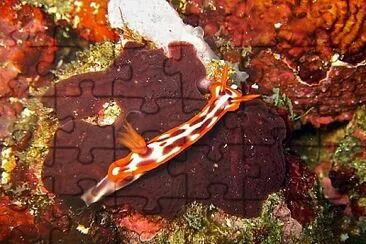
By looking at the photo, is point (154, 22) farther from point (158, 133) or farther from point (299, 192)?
point (299, 192)

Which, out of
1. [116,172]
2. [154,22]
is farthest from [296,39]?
[116,172]

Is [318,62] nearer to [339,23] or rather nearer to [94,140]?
[339,23]

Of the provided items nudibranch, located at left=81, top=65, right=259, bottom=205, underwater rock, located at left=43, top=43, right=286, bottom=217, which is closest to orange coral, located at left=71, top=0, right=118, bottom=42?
underwater rock, located at left=43, top=43, right=286, bottom=217

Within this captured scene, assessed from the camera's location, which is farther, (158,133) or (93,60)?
(93,60)

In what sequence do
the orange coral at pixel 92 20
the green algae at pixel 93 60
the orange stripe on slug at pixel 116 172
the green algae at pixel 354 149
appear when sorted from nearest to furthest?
the orange stripe on slug at pixel 116 172 < the green algae at pixel 93 60 < the orange coral at pixel 92 20 < the green algae at pixel 354 149

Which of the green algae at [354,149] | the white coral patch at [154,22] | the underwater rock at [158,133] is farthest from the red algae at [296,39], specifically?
the underwater rock at [158,133]

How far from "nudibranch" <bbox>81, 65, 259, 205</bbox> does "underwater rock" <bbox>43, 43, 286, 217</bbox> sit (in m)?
0.07

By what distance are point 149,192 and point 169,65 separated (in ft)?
3.51

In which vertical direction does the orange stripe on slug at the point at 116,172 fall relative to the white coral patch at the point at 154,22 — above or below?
below

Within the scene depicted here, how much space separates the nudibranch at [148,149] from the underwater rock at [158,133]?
2.7 inches

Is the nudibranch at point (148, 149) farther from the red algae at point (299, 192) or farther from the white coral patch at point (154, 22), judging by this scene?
the red algae at point (299, 192)

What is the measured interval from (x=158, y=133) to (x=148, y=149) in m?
0.19

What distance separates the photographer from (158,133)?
3.55 meters

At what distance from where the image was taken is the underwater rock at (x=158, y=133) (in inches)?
134
